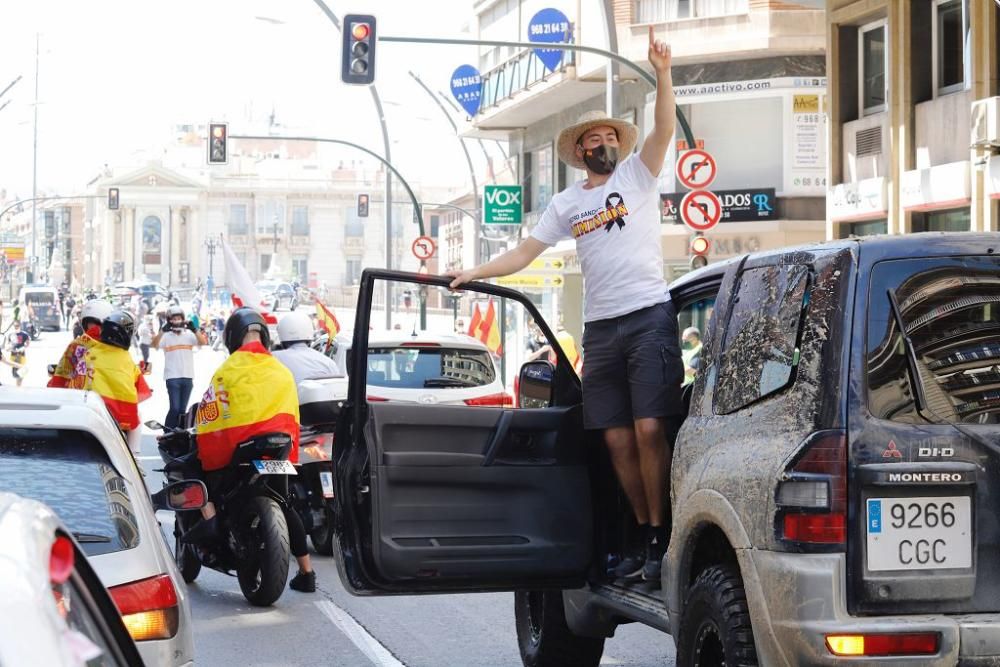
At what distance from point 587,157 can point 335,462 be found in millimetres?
1542

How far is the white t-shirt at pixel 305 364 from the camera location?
12.6 meters

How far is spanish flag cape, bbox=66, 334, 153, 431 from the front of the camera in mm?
11938

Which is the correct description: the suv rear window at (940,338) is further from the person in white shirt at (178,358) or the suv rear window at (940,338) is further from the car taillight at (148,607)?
the person in white shirt at (178,358)

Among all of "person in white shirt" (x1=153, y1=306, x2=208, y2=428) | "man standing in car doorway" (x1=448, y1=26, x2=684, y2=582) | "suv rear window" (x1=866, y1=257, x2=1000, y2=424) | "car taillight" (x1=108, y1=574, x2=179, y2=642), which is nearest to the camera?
"car taillight" (x1=108, y1=574, x2=179, y2=642)

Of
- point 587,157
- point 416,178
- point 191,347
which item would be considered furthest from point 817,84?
point 416,178

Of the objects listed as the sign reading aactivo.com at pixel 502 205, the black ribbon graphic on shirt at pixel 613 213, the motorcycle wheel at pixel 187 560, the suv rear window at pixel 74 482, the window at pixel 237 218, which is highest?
the window at pixel 237 218

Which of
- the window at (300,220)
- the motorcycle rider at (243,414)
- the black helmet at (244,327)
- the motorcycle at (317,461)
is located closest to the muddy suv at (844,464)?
the motorcycle rider at (243,414)

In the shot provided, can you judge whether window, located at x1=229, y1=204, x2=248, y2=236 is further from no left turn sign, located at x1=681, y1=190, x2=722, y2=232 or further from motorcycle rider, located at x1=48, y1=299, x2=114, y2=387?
motorcycle rider, located at x1=48, y1=299, x2=114, y2=387

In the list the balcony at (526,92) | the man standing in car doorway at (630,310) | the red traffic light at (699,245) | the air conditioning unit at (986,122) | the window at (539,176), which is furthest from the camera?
the window at (539,176)

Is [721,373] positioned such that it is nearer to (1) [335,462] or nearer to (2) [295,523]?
(1) [335,462]

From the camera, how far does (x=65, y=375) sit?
40.7ft

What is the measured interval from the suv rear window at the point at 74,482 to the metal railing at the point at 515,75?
3328 centimetres

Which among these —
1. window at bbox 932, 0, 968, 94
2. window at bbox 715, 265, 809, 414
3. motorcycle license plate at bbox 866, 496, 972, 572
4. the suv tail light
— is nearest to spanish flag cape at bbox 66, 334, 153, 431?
window at bbox 715, 265, 809, 414

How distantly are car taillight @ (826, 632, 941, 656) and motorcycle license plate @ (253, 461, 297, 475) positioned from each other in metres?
5.39
